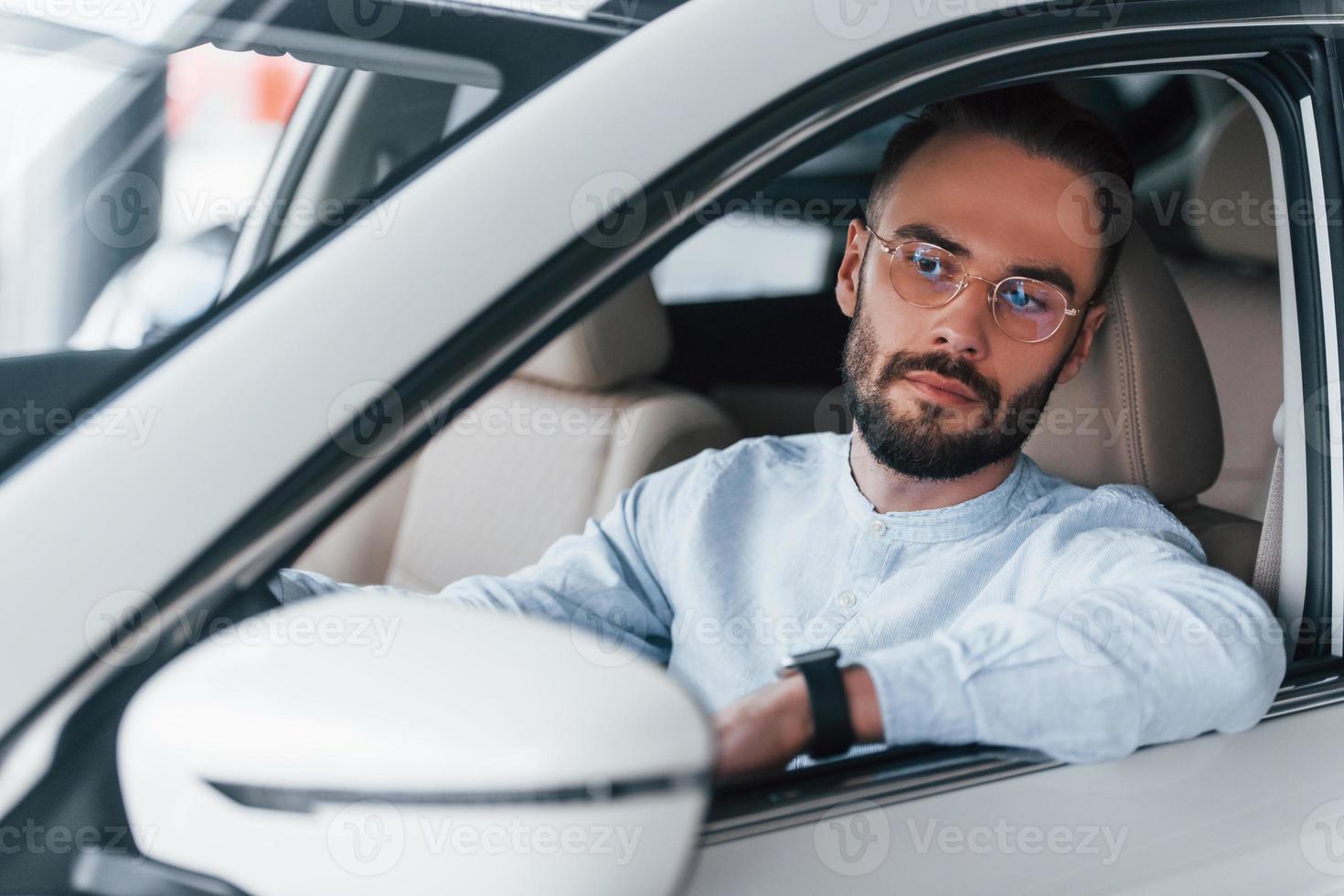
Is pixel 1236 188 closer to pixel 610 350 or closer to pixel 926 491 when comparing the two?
pixel 926 491

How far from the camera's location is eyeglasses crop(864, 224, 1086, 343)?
149 cm

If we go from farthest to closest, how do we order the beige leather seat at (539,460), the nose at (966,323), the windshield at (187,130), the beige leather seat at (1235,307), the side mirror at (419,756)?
the beige leather seat at (539,460) → the beige leather seat at (1235,307) → the nose at (966,323) → the windshield at (187,130) → the side mirror at (419,756)

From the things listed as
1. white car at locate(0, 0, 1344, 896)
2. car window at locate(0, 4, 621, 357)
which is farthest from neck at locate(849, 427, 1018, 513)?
car window at locate(0, 4, 621, 357)

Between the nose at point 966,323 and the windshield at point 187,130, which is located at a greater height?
the windshield at point 187,130

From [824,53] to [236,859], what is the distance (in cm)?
72

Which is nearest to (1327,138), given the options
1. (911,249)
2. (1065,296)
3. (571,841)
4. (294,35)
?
(1065,296)

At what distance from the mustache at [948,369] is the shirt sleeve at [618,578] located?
0.40m

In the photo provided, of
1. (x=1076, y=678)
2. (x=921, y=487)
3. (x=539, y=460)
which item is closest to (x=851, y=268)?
(x=921, y=487)

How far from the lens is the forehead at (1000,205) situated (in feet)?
4.95

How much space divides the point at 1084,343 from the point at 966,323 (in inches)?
11.5

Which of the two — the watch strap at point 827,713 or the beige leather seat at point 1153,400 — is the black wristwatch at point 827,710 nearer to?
Result: the watch strap at point 827,713

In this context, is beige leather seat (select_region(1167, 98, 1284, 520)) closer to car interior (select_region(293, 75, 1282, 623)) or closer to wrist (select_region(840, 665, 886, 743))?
car interior (select_region(293, 75, 1282, 623))

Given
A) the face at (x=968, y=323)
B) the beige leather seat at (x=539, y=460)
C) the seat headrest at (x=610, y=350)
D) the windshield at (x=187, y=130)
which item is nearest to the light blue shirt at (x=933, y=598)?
the face at (x=968, y=323)

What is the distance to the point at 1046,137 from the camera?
5.10 feet
